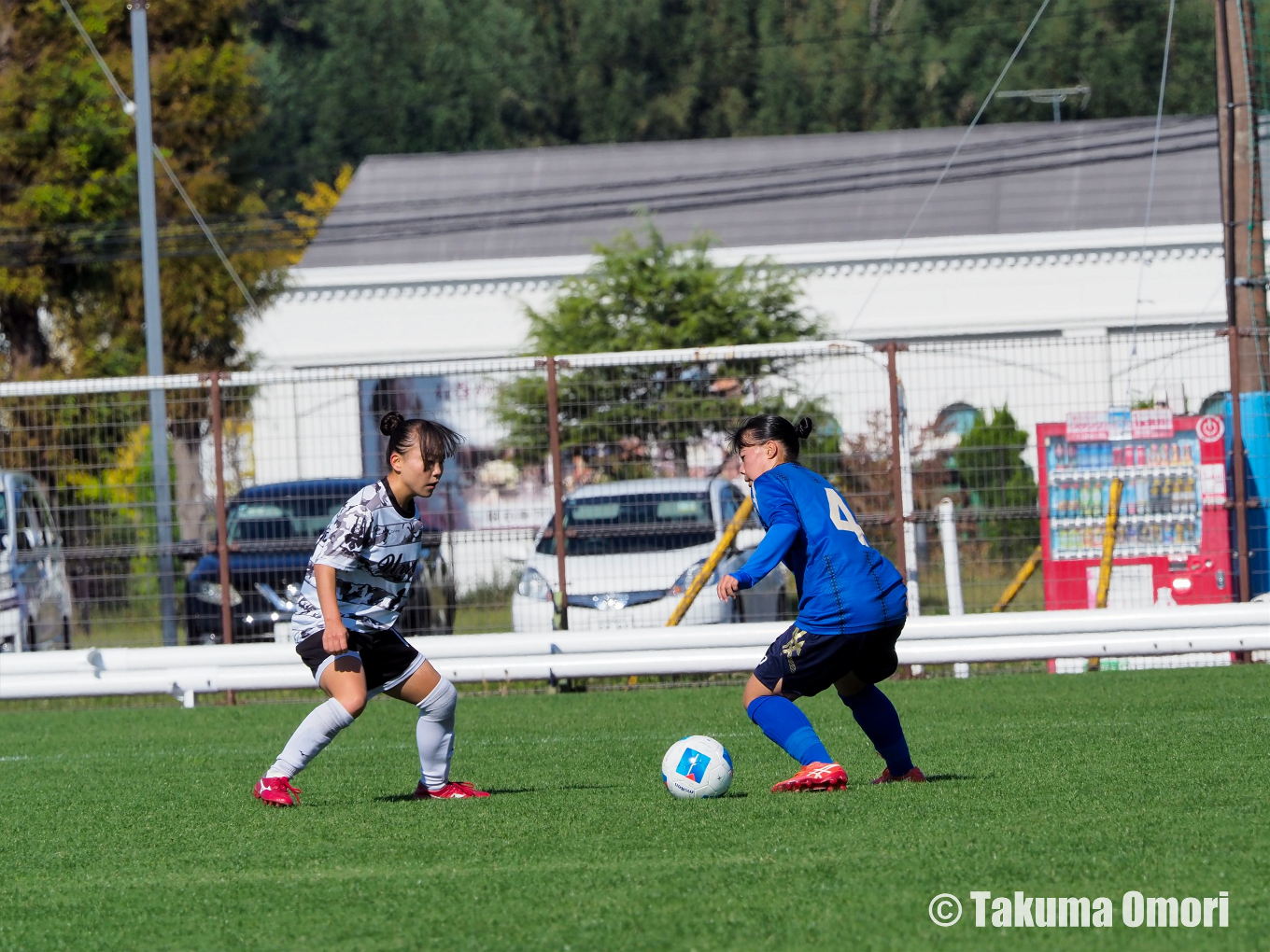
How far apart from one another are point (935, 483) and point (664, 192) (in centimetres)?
2311

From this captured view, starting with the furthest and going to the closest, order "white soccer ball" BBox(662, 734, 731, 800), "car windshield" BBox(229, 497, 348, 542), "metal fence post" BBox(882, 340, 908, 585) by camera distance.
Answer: "car windshield" BBox(229, 497, 348, 542) < "metal fence post" BBox(882, 340, 908, 585) < "white soccer ball" BBox(662, 734, 731, 800)

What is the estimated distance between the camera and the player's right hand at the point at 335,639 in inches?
239

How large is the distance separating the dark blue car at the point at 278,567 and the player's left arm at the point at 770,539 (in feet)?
20.8

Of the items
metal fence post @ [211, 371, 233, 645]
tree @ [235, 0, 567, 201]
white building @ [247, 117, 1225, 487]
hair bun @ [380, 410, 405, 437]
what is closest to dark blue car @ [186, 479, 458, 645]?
metal fence post @ [211, 371, 233, 645]

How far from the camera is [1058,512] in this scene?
38.9ft

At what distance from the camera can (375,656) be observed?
21.2 ft

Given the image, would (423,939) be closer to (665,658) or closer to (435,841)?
(435,841)

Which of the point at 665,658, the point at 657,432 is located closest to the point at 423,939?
the point at 665,658

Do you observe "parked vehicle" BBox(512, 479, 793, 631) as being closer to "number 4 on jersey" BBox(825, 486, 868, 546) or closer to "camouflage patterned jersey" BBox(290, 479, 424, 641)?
"camouflage patterned jersey" BBox(290, 479, 424, 641)

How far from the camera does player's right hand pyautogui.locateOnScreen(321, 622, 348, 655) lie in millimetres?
6066

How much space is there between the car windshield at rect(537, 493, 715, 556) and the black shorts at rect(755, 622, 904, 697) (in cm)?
576

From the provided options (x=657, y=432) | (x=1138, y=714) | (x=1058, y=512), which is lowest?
(x=1138, y=714)

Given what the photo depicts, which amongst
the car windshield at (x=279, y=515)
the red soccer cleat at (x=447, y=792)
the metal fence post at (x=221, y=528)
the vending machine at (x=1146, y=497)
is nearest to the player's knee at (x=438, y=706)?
the red soccer cleat at (x=447, y=792)

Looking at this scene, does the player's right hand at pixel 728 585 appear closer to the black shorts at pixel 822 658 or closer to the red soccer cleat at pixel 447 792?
the black shorts at pixel 822 658
